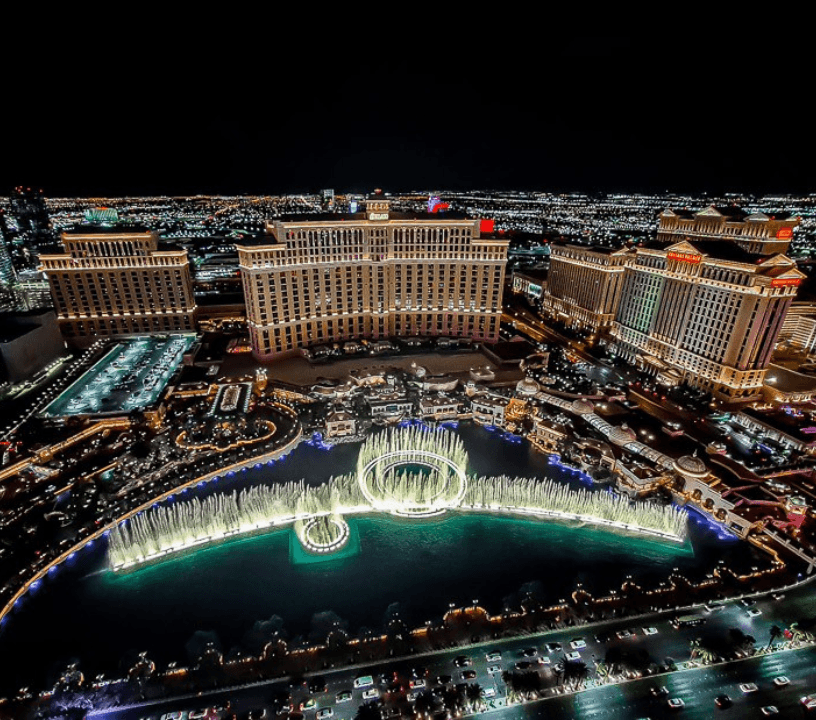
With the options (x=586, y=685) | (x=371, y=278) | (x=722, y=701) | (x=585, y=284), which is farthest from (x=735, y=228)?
(x=586, y=685)

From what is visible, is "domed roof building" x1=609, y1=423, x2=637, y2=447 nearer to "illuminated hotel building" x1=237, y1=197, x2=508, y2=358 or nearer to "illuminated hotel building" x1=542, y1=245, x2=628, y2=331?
"illuminated hotel building" x1=237, y1=197, x2=508, y2=358

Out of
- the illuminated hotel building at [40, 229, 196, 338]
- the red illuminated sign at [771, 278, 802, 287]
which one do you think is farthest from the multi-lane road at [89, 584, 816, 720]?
the illuminated hotel building at [40, 229, 196, 338]

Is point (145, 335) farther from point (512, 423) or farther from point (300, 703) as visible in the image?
point (300, 703)

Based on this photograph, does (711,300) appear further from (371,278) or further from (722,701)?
(722,701)

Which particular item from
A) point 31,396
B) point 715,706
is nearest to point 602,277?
point 715,706

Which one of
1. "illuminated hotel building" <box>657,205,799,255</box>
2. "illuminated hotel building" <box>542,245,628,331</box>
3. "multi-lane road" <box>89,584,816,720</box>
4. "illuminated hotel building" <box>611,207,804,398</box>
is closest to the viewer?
"multi-lane road" <box>89,584,816,720</box>

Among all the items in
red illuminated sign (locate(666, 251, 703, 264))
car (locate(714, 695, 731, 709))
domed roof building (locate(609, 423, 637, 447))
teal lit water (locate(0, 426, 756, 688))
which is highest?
red illuminated sign (locate(666, 251, 703, 264))
